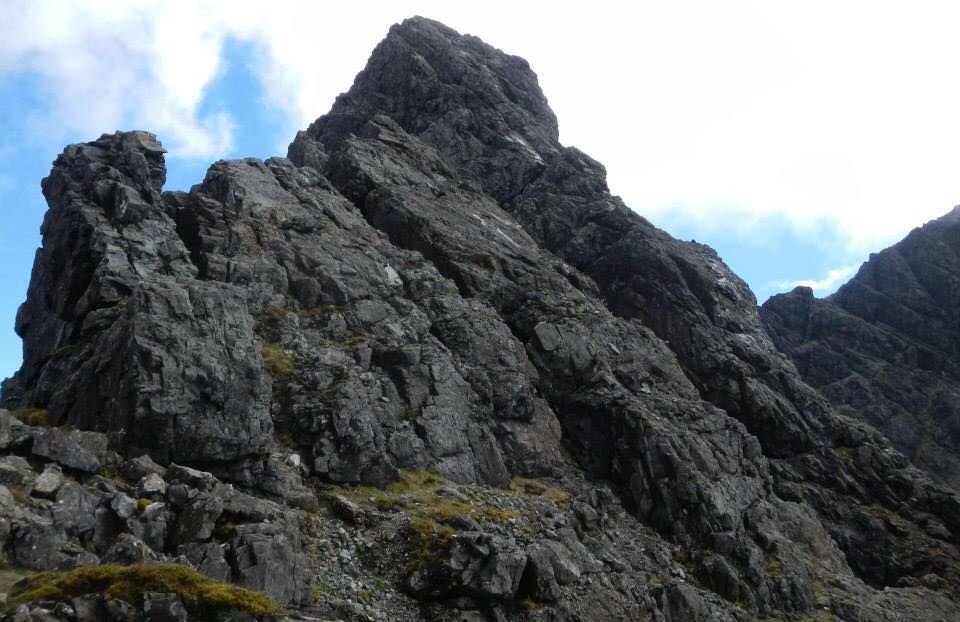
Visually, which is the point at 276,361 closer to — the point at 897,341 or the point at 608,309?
the point at 608,309

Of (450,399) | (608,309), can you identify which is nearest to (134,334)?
(450,399)

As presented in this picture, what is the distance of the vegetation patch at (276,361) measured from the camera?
1891 inches

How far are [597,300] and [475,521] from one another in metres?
41.3

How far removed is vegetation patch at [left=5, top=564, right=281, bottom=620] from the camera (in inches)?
682

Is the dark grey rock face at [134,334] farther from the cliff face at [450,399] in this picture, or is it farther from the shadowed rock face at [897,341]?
the shadowed rock face at [897,341]

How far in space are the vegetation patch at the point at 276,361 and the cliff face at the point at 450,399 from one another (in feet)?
0.91

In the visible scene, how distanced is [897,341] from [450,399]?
359 feet

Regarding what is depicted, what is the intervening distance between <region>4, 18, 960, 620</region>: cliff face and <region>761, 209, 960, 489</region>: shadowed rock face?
143ft

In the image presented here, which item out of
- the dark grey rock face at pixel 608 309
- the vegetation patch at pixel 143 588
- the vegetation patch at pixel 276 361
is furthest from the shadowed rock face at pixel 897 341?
the vegetation patch at pixel 143 588

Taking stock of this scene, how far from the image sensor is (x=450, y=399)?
5272 cm

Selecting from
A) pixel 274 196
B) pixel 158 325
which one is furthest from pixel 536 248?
pixel 158 325

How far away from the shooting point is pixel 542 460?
54781mm

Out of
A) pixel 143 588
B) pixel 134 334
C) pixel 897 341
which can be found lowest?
pixel 143 588

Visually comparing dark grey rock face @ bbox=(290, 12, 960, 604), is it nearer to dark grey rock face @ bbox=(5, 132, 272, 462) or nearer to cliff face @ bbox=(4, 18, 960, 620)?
cliff face @ bbox=(4, 18, 960, 620)
